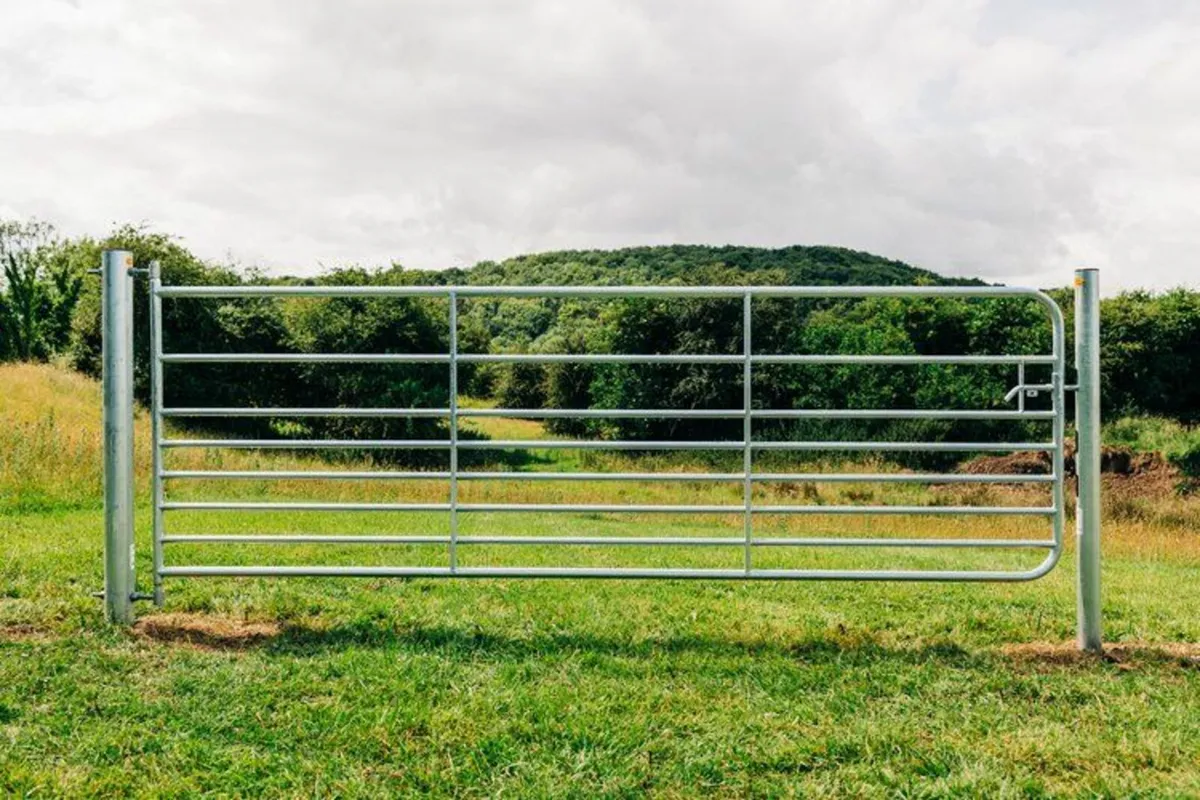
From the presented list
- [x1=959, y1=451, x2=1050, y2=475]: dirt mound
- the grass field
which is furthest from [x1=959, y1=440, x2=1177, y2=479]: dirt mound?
the grass field

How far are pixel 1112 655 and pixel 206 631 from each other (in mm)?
4664

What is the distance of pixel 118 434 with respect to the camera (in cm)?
520

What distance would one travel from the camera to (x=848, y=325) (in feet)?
115

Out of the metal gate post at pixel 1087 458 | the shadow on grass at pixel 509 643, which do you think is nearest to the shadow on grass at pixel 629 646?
the shadow on grass at pixel 509 643

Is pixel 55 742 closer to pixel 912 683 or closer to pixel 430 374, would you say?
pixel 912 683

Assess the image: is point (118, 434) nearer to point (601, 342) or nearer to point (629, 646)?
point (629, 646)

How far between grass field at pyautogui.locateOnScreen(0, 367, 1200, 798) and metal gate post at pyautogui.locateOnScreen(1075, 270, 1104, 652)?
0.26m

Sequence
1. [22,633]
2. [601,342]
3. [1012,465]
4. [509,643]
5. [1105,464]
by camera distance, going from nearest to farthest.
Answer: [509,643] → [22,633] → [1012,465] → [1105,464] → [601,342]

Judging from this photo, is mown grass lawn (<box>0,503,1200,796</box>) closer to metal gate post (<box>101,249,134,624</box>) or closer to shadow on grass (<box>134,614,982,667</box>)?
shadow on grass (<box>134,614,982,667</box>)

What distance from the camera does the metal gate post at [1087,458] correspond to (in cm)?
495

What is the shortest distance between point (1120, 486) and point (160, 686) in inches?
977

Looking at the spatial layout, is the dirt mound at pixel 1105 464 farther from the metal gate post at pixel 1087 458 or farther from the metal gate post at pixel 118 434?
the metal gate post at pixel 118 434

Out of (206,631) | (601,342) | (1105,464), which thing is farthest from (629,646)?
(601,342)

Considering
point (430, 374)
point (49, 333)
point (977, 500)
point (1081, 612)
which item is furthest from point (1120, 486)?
point (49, 333)
